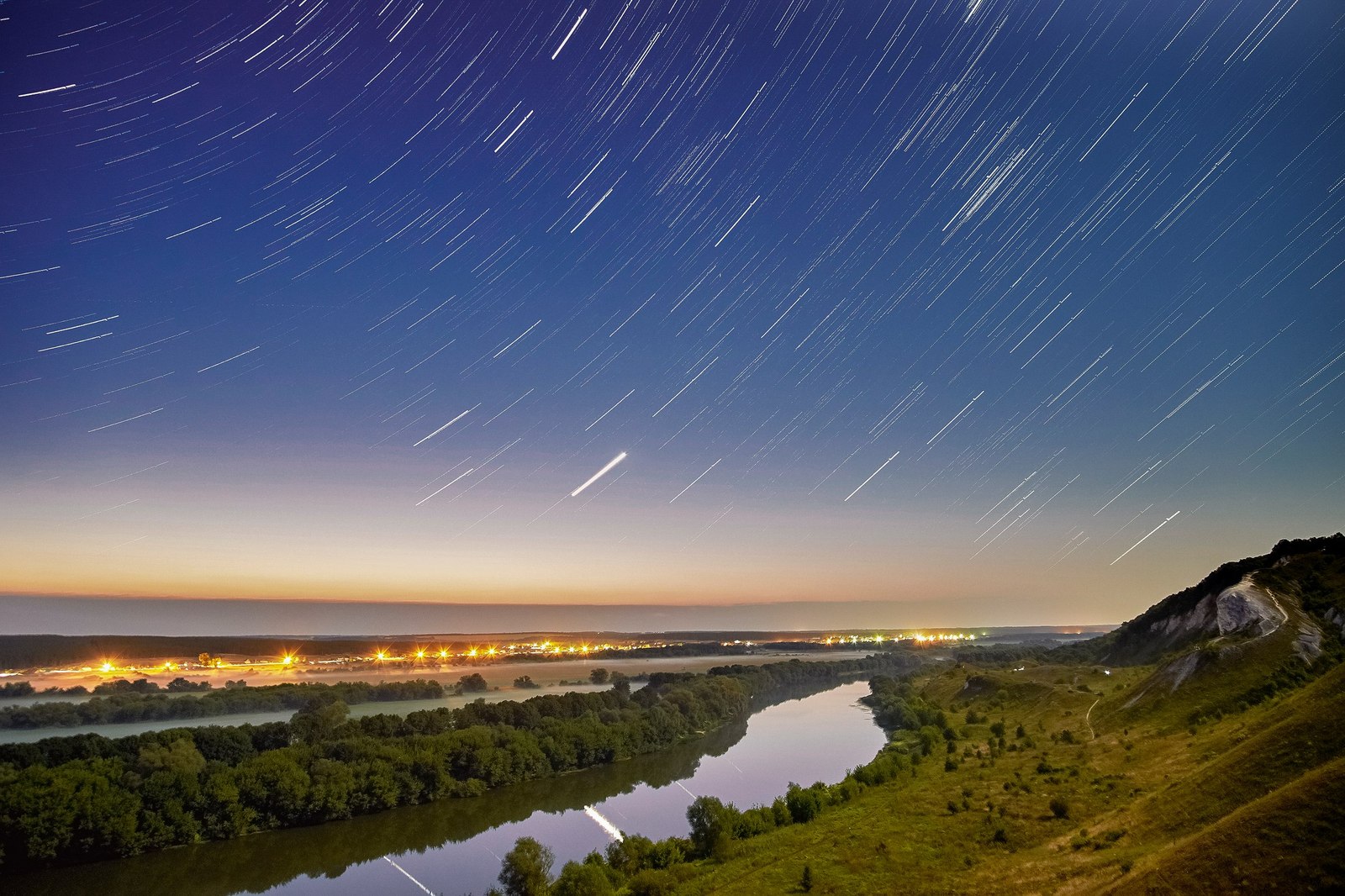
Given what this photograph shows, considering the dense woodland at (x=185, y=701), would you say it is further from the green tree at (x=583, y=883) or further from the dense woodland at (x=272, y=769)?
the green tree at (x=583, y=883)

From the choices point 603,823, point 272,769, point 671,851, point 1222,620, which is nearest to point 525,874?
point 671,851

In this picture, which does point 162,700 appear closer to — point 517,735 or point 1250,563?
point 517,735

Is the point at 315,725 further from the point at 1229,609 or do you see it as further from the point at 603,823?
the point at 1229,609

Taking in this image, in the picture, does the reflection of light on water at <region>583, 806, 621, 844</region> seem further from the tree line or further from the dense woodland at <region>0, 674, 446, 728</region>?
the dense woodland at <region>0, 674, 446, 728</region>

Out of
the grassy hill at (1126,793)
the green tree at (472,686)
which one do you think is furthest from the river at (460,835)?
the green tree at (472,686)

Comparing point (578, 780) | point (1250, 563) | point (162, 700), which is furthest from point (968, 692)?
point (162, 700)

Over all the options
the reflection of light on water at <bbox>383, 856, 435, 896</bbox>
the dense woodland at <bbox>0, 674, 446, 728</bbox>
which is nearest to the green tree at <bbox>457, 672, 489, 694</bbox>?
the dense woodland at <bbox>0, 674, 446, 728</bbox>
